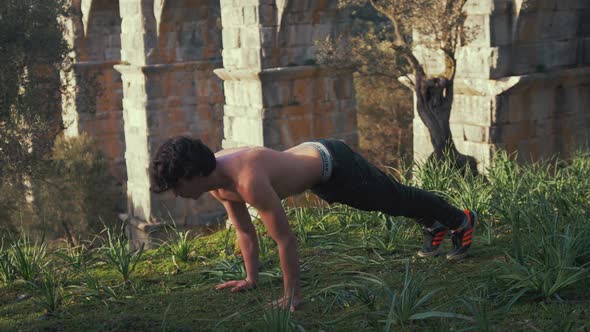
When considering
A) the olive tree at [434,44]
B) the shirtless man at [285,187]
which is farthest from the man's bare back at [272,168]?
the olive tree at [434,44]

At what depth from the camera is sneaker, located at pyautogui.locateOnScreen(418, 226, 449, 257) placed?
4781mm

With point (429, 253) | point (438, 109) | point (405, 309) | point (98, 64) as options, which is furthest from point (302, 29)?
point (405, 309)

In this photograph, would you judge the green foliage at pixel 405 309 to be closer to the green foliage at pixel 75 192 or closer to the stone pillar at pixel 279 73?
the stone pillar at pixel 279 73

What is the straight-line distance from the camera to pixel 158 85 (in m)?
13.4

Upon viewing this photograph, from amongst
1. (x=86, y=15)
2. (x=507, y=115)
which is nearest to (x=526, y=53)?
(x=507, y=115)

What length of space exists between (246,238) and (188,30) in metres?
9.24

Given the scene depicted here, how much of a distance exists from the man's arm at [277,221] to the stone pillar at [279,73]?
21.9 ft

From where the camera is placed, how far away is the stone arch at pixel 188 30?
13.0m

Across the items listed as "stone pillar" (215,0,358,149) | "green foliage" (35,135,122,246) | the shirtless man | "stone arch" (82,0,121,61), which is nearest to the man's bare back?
the shirtless man

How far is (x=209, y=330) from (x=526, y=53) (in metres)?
6.05

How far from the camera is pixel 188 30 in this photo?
1330cm

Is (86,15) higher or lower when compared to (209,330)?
higher

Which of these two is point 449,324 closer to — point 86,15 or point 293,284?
point 293,284

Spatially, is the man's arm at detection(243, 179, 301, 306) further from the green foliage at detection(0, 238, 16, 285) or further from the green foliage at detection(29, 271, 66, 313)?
the green foliage at detection(0, 238, 16, 285)
